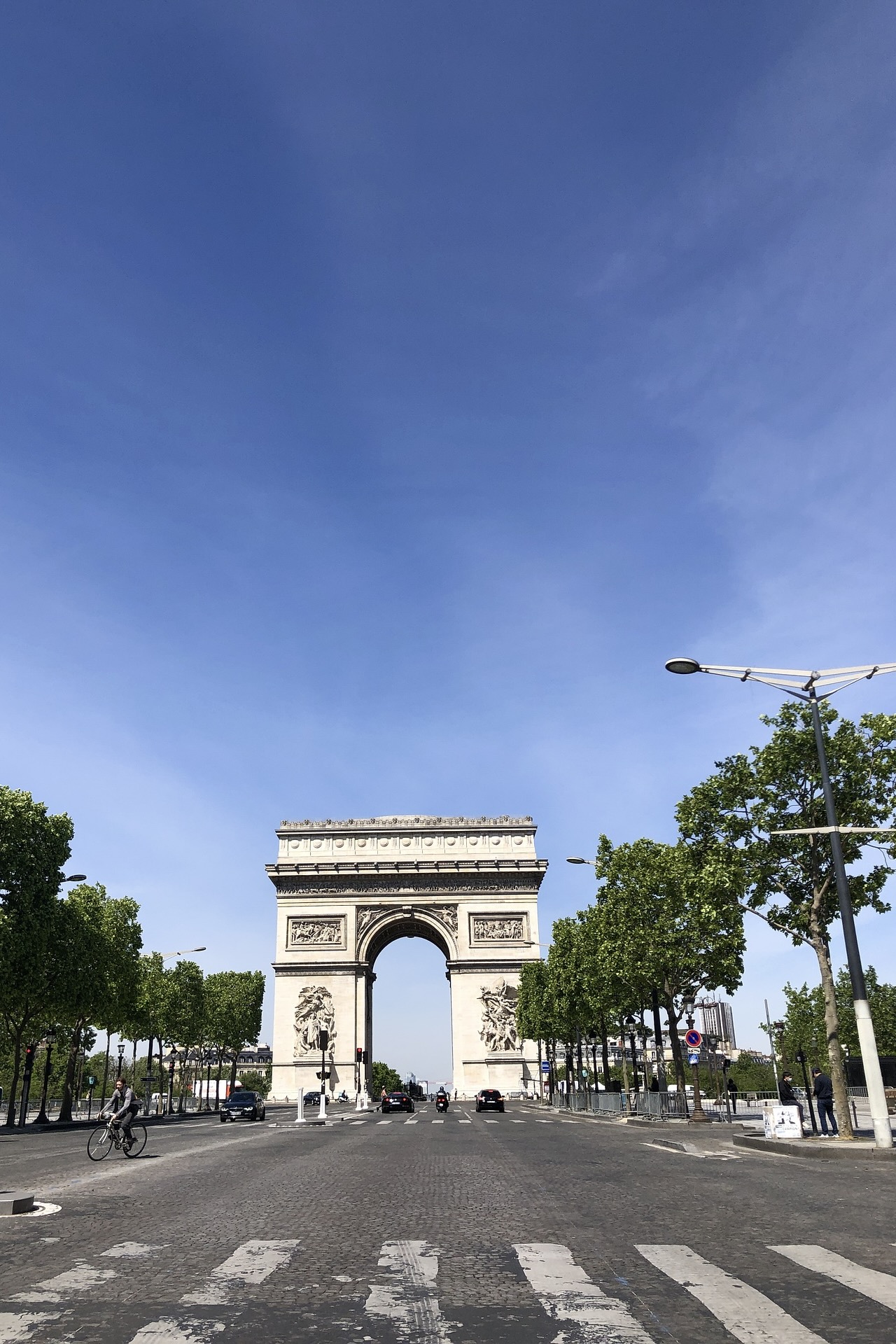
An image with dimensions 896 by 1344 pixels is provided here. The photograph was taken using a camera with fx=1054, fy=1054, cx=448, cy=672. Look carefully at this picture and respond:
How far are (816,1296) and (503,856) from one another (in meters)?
75.3

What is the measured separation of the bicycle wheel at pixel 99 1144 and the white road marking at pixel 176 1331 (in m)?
15.5

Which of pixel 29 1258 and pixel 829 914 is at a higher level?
pixel 829 914

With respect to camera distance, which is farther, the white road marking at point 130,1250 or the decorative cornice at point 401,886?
the decorative cornice at point 401,886

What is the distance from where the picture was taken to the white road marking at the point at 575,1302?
5.59 m

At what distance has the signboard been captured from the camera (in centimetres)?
2327

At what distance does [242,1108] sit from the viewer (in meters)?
49.8

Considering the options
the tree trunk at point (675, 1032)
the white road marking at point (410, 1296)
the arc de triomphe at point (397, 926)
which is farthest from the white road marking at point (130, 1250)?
the arc de triomphe at point (397, 926)

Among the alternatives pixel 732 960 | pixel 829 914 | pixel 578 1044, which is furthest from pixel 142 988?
pixel 829 914

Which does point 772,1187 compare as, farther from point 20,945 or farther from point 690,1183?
point 20,945

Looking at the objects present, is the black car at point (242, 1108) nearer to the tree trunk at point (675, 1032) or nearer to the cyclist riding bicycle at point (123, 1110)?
the tree trunk at point (675, 1032)

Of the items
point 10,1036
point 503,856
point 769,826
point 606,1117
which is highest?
point 503,856

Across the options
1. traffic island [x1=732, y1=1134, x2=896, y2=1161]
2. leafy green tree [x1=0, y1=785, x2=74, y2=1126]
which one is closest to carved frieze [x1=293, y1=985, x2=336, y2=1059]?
leafy green tree [x1=0, y1=785, x2=74, y2=1126]

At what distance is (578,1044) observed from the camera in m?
58.4

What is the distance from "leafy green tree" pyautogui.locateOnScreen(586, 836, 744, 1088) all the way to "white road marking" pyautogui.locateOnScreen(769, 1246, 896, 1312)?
22309mm
